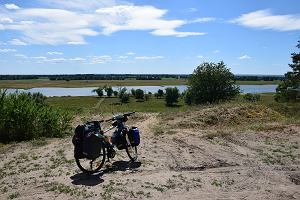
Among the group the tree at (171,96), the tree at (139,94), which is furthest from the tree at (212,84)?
the tree at (139,94)

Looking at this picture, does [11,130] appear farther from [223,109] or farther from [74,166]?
[223,109]

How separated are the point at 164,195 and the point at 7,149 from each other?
630cm

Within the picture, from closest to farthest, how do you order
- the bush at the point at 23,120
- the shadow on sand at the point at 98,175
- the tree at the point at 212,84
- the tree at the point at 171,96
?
1. the shadow on sand at the point at 98,175
2. the bush at the point at 23,120
3. the tree at the point at 212,84
4. the tree at the point at 171,96

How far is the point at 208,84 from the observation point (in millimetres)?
52625

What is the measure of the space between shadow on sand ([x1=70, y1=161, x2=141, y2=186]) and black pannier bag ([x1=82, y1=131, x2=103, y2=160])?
0.38 metres

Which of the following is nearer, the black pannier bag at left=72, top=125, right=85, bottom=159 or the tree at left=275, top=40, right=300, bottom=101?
the black pannier bag at left=72, top=125, right=85, bottom=159

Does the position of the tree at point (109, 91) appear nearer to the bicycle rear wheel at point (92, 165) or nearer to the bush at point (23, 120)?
the bush at point (23, 120)

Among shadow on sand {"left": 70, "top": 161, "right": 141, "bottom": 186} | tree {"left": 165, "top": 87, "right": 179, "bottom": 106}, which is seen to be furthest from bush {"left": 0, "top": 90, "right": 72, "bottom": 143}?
tree {"left": 165, "top": 87, "right": 179, "bottom": 106}

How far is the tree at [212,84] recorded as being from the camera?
51938 mm

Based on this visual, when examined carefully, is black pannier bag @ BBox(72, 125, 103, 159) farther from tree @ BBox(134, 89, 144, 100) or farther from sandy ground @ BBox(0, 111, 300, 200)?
tree @ BBox(134, 89, 144, 100)

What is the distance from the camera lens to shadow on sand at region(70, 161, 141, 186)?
7.60 metres

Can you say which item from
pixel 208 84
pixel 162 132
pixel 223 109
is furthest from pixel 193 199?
pixel 208 84

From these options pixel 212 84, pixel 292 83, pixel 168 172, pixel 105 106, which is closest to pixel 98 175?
pixel 168 172

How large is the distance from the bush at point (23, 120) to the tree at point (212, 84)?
124 ft
